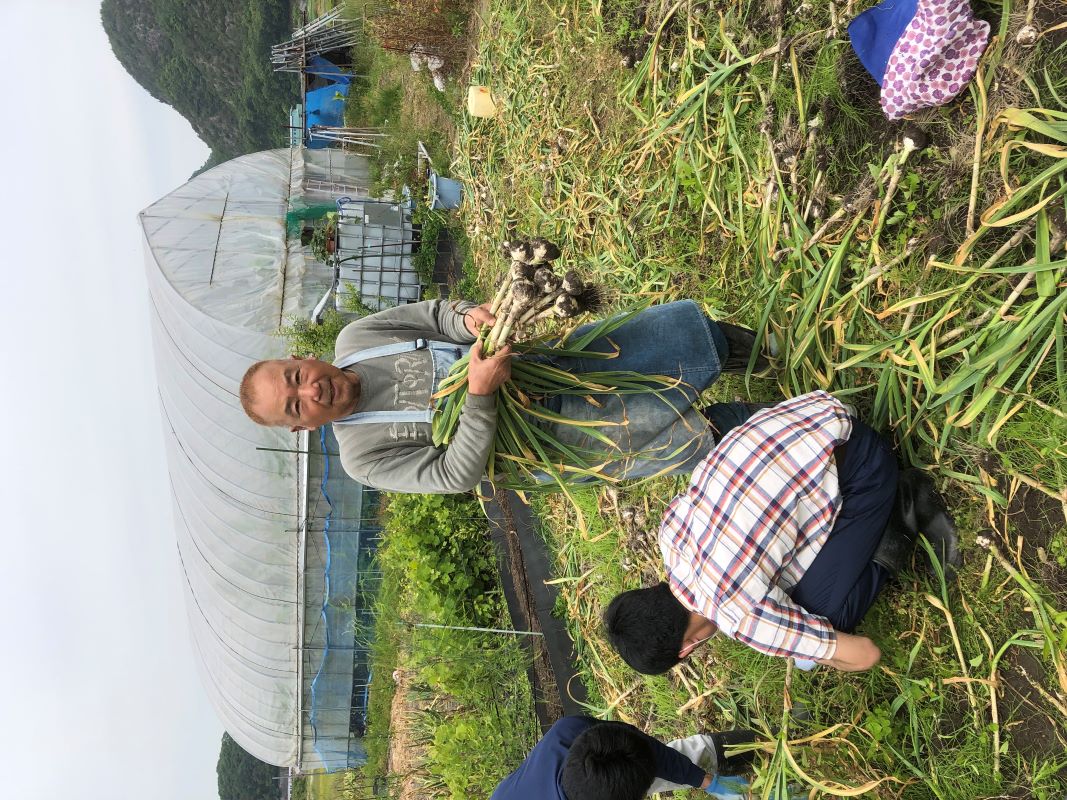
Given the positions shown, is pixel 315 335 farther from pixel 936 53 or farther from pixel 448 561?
pixel 936 53

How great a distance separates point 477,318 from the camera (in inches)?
70.5

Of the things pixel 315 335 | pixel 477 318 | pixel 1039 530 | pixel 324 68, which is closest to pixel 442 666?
pixel 477 318

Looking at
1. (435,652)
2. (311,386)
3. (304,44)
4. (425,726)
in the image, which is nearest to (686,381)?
(311,386)

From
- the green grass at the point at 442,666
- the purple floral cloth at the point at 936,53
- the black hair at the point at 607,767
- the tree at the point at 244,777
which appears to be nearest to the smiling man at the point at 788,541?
the black hair at the point at 607,767

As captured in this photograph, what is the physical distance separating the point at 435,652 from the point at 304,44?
10581 mm

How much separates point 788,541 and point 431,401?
1.07 meters

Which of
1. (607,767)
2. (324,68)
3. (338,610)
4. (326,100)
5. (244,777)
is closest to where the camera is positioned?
(607,767)

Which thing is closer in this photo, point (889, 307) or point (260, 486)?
point (889, 307)

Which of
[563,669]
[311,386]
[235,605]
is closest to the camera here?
[311,386]

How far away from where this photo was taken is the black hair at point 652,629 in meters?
1.56

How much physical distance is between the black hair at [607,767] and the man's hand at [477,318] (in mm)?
1355

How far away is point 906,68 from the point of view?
150 cm

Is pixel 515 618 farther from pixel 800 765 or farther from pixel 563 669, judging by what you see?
pixel 800 765

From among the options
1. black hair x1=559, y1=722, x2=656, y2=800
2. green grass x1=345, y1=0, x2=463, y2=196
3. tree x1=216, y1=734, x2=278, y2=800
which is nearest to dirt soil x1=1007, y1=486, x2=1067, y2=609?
black hair x1=559, y1=722, x2=656, y2=800
